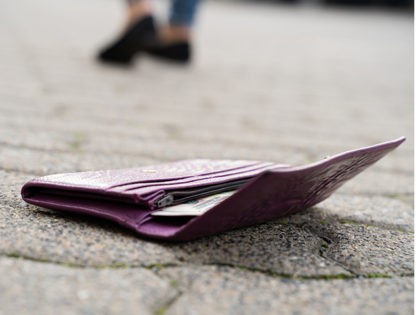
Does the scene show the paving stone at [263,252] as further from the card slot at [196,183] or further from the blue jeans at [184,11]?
the blue jeans at [184,11]

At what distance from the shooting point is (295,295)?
3.06 ft

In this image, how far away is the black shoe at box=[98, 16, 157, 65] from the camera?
3656mm

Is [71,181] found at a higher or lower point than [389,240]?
higher

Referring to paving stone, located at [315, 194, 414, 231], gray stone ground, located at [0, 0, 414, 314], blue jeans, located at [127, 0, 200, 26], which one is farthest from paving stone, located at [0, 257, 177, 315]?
blue jeans, located at [127, 0, 200, 26]

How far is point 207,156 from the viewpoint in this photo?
2.00 meters

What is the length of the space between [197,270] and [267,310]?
0.15 m

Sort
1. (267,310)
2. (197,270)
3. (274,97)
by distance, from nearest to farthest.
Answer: (267,310) < (197,270) < (274,97)

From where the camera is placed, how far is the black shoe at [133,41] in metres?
3.66

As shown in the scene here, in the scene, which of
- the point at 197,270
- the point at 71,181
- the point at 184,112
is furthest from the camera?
the point at 184,112

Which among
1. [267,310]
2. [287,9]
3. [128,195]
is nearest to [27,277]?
[128,195]

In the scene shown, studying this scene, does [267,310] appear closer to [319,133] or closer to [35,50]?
[319,133]

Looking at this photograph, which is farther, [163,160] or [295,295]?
[163,160]

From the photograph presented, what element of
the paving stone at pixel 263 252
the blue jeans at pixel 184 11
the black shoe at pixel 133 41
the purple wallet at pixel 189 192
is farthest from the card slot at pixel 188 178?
the blue jeans at pixel 184 11

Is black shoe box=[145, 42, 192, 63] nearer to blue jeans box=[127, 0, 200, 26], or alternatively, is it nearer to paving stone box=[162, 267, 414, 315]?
blue jeans box=[127, 0, 200, 26]
